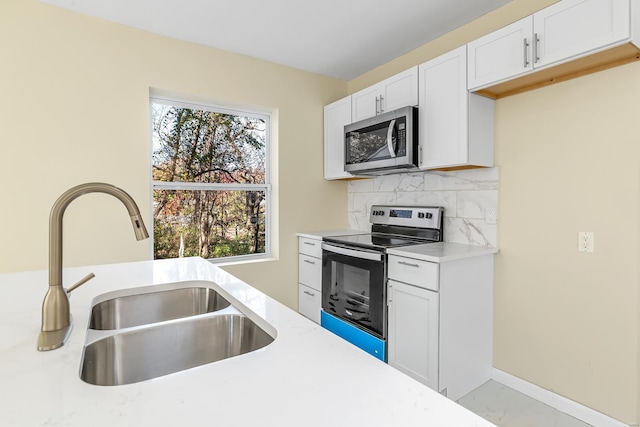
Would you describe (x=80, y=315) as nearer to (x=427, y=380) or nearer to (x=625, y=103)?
(x=427, y=380)

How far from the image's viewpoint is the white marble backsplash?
2.38m

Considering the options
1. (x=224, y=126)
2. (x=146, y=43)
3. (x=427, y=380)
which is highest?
(x=146, y=43)

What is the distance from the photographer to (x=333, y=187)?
11.9ft

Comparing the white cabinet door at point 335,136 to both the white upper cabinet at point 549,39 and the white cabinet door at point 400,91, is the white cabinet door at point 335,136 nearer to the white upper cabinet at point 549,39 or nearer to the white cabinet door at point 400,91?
the white cabinet door at point 400,91

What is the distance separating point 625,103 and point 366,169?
164 cm

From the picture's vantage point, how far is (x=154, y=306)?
54.4 inches

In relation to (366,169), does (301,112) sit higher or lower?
higher

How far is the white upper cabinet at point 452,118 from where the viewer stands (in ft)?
7.20

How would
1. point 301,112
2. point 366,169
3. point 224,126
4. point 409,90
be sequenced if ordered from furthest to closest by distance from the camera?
point 301,112 < point 224,126 < point 366,169 < point 409,90

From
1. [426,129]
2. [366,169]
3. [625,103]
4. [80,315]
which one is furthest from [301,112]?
[80,315]

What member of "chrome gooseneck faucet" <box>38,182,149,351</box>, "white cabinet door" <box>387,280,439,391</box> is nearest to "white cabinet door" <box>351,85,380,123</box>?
"white cabinet door" <box>387,280,439,391</box>

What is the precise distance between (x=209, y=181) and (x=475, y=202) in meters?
2.25

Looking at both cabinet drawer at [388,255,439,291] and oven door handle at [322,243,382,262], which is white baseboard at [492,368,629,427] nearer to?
cabinet drawer at [388,255,439,291]

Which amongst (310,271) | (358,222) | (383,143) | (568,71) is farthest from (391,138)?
(310,271)
